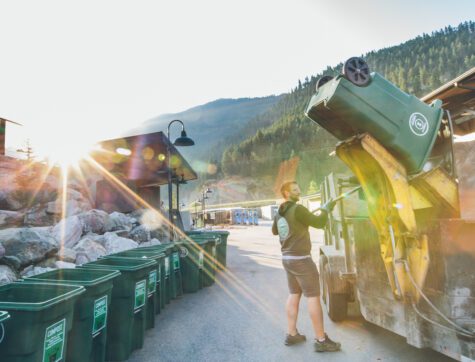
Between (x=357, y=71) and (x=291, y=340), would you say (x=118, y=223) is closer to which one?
(x=291, y=340)

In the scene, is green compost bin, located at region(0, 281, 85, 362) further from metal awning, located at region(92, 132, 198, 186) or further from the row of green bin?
metal awning, located at region(92, 132, 198, 186)

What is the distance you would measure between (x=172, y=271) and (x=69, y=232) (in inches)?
178

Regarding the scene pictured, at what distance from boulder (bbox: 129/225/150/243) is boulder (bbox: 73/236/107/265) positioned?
134 inches

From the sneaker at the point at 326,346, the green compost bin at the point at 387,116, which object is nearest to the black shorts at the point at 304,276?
the sneaker at the point at 326,346

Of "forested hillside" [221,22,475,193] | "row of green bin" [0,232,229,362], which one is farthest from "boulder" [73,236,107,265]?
"forested hillside" [221,22,475,193]

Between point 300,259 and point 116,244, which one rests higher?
point 300,259

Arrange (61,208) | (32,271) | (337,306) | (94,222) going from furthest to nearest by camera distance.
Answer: (61,208)
(94,222)
(32,271)
(337,306)

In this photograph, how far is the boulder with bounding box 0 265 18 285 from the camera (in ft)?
18.1

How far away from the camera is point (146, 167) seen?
19.3 meters

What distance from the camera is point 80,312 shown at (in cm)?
311

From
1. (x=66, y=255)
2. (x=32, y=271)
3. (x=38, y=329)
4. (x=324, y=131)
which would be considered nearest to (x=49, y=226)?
(x=66, y=255)

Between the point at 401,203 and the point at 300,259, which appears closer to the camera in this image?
the point at 401,203

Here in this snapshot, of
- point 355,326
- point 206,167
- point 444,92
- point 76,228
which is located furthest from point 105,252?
point 206,167

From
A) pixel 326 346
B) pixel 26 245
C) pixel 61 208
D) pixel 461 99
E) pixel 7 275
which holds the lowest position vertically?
pixel 326 346
